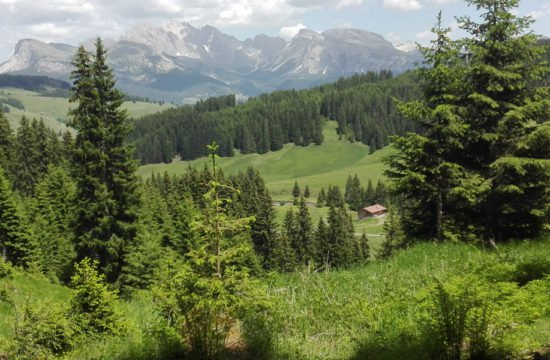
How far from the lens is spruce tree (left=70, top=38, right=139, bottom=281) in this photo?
32.2 meters

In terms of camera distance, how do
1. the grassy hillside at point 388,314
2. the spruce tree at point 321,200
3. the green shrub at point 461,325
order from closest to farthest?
1. the green shrub at point 461,325
2. the grassy hillside at point 388,314
3. the spruce tree at point 321,200

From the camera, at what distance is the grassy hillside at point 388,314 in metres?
5.21

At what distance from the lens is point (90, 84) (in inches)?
1277

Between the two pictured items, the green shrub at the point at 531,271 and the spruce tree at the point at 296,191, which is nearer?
the green shrub at the point at 531,271

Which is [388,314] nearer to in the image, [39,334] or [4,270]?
[39,334]

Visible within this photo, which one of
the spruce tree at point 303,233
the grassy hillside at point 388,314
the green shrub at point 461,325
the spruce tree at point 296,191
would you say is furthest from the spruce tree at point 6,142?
the spruce tree at point 296,191

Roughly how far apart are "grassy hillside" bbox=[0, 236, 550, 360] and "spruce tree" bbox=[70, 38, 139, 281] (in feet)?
80.3

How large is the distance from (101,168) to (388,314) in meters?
30.2

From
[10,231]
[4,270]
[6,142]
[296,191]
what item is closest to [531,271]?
[4,270]

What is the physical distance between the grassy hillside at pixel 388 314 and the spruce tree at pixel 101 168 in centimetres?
2447

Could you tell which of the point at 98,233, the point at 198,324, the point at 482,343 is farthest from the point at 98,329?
the point at 98,233

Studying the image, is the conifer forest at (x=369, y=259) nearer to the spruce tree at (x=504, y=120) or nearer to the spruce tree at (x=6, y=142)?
the spruce tree at (x=504, y=120)

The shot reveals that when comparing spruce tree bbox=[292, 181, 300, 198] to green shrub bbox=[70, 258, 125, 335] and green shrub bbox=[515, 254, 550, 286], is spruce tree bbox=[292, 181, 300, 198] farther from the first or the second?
green shrub bbox=[515, 254, 550, 286]

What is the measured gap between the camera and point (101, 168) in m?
32.8
